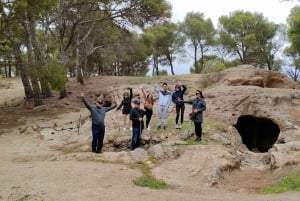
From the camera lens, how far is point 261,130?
19250mm

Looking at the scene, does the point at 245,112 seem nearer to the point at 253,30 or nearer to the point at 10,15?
the point at 10,15

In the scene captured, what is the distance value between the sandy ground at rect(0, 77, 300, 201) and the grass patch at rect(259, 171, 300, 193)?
0.43 m

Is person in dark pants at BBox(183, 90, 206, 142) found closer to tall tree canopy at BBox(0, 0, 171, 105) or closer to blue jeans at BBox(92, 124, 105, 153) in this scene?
blue jeans at BBox(92, 124, 105, 153)

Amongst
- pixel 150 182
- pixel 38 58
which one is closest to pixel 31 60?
pixel 38 58

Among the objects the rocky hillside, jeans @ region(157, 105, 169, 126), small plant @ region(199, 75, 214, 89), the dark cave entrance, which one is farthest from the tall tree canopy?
the dark cave entrance

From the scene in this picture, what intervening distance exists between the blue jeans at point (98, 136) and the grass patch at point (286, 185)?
16.3ft

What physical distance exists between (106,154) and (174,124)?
3.73 m

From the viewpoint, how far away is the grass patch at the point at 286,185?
9680mm

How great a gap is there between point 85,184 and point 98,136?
3.35 metres

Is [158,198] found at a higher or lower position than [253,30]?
lower

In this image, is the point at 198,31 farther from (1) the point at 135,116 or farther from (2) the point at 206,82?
(1) the point at 135,116

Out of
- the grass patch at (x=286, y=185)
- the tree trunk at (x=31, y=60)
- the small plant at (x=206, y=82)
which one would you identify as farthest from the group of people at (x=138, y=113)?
the tree trunk at (x=31, y=60)

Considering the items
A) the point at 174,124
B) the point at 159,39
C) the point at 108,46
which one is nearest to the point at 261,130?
the point at 174,124

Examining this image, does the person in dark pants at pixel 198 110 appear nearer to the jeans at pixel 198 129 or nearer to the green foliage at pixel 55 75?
the jeans at pixel 198 129
